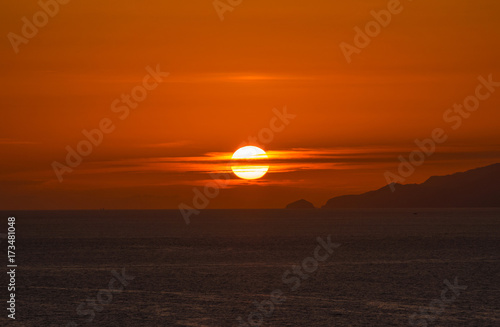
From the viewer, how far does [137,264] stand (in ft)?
282

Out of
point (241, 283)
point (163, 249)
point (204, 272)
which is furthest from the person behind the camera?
point (163, 249)

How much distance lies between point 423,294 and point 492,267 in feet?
99.3

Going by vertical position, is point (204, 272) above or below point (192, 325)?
above

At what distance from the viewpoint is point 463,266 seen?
83.4 meters

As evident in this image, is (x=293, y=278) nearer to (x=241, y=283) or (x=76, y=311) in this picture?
(x=241, y=283)

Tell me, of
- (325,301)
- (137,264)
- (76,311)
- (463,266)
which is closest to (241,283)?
(325,301)

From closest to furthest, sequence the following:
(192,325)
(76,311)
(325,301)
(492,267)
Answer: (192,325), (76,311), (325,301), (492,267)

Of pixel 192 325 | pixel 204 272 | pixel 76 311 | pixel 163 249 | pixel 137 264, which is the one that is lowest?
pixel 192 325

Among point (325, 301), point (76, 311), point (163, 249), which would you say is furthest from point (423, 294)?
point (163, 249)

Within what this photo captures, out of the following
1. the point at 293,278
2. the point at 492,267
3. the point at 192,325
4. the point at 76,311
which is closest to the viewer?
Result: the point at 192,325

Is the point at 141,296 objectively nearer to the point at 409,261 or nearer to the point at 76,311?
the point at 76,311

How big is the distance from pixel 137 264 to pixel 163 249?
31889 mm

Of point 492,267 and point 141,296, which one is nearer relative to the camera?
point 141,296

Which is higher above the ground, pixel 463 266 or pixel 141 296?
pixel 463 266
